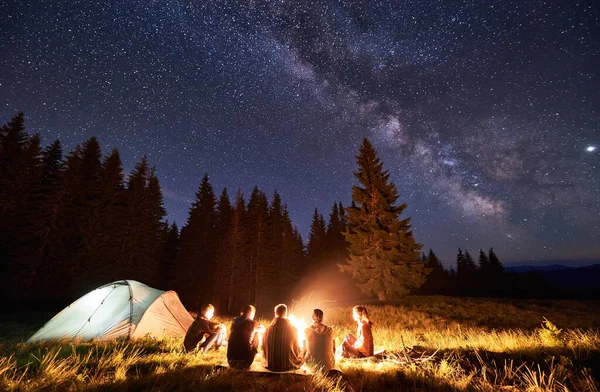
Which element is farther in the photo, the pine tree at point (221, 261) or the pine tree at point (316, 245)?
the pine tree at point (316, 245)

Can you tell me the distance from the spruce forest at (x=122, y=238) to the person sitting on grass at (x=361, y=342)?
55.5ft

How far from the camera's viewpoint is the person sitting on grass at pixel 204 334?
7.39m

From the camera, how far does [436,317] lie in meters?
16.3

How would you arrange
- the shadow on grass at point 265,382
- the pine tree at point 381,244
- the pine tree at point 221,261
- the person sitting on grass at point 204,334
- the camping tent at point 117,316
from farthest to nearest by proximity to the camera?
the pine tree at point 221,261 < the pine tree at point 381,244 < the camping tent at point 117,316 < the person sitting on grass at point 204,334 < the shadow on grass at point 265,382

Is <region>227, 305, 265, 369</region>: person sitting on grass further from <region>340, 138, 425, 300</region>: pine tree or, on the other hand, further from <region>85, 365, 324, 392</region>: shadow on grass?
<region>340, 138, 425, 300</region>: pine tree

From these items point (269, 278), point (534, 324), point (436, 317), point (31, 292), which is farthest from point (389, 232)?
point (31, 292)

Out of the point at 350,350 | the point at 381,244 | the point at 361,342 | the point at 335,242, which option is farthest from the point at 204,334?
the point at 335,242

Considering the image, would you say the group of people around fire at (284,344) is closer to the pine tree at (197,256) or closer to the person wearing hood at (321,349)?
the person wearing hood at (321,349)

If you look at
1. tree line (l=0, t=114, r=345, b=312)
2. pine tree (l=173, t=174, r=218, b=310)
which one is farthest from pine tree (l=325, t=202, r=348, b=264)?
pine tree (l=173, t=174, r=218, b=310)

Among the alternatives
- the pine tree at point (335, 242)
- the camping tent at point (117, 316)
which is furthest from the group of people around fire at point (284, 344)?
the pine tree at point (335, 242)

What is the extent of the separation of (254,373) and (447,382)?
3354 mm

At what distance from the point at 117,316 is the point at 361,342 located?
8.85 metres

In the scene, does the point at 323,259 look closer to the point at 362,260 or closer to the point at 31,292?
the point at 362,260

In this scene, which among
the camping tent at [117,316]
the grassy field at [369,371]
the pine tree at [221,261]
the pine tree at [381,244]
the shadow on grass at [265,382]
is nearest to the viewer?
the grassy field at [369,371]
